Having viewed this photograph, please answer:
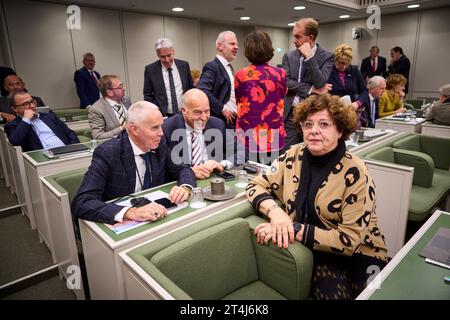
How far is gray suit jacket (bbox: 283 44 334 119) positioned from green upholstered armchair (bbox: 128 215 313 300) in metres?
1.55

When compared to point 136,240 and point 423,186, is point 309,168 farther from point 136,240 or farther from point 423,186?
point 423,186

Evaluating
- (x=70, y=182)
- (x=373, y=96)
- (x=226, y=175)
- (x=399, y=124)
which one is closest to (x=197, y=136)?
(x=226, y=175)

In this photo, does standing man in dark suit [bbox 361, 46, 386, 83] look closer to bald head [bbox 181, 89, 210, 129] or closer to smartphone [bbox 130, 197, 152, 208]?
bald head [bbox 181, 89, 210, 129]

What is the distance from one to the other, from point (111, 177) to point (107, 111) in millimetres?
1514

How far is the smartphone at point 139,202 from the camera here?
153cm

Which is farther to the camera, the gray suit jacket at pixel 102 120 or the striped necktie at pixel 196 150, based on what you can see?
the gray suit jacket at pixel 102 120

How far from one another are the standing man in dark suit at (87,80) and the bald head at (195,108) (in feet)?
13.8

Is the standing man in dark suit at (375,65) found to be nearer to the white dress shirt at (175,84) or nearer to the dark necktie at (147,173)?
the white dress shirt at (175,84)

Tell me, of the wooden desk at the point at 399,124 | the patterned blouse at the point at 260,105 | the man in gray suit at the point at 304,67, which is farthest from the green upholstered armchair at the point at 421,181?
the wooden desk at the point at 399,124

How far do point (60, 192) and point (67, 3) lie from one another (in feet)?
16.5

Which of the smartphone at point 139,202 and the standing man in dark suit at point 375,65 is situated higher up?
the standing man in dark suit at point 375,65

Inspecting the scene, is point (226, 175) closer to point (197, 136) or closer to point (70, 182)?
point (197, 136)

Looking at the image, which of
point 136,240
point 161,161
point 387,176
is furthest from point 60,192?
point 387,176

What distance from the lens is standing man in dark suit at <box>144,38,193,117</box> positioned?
331cm
